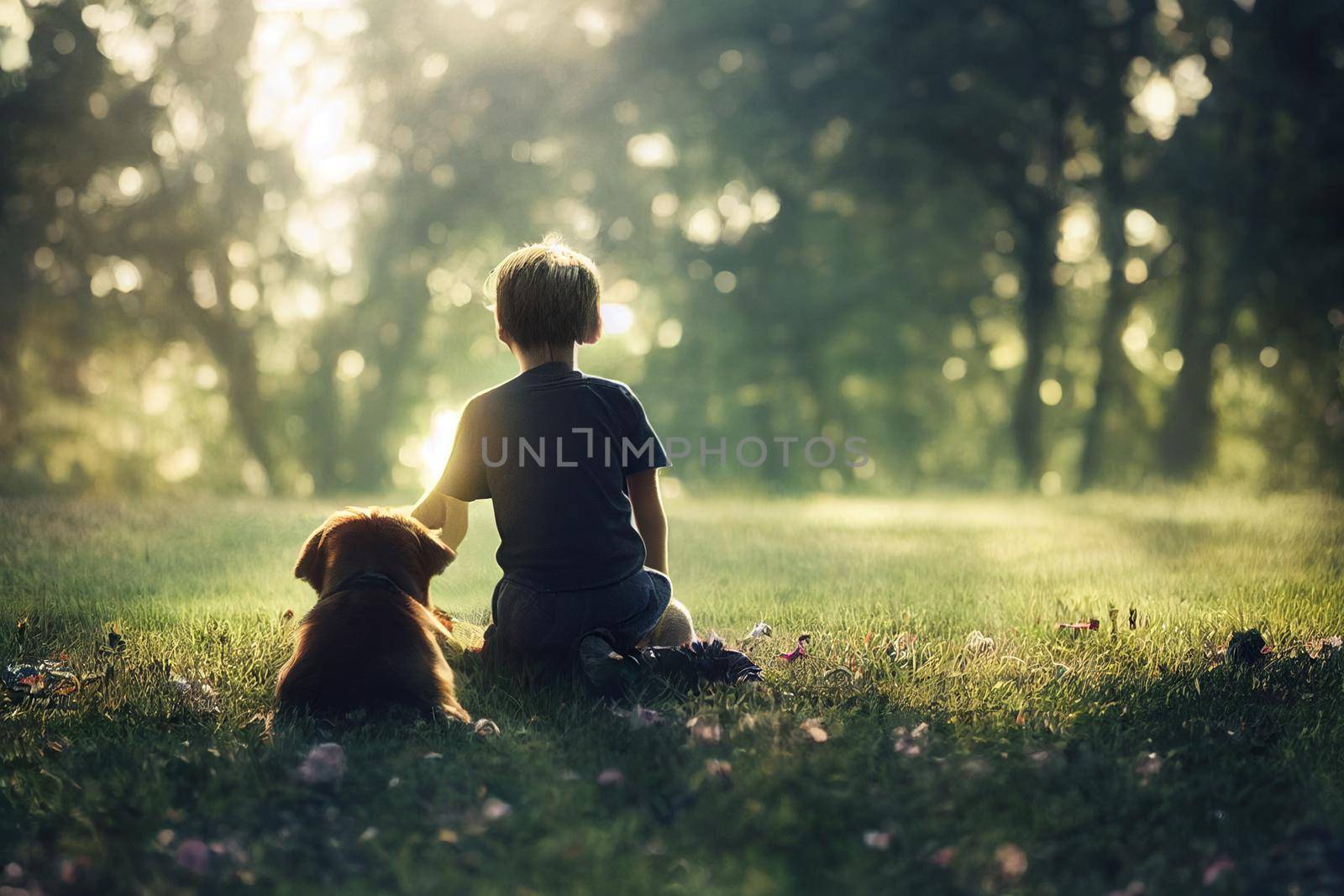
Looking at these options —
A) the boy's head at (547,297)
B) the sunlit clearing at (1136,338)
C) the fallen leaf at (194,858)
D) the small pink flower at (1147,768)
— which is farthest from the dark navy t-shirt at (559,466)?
the sunlit clearing at (1136,338)

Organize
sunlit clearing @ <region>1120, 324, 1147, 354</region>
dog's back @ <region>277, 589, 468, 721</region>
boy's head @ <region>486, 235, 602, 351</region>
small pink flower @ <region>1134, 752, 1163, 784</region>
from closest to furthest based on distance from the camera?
small pink flower @ <region>1134, 752, 1163, 784</region> → dog's back @ <region>277, 589, 468, 721</region> → boy's head @ <region>486, 235, 602, 351</region> → sunlit clearing @ <region>1120, 324, 1147, 354</region>

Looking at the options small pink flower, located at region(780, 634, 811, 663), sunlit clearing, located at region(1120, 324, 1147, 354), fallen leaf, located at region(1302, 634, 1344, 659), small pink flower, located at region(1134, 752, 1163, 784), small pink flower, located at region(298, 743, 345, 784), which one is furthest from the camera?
sunlit clearing, located at region(1120, 324, 1147, 354)

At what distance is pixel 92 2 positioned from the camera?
17266 mm

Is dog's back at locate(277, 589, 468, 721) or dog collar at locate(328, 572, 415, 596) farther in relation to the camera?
dog collar at locate(328, 572, 415, 596)

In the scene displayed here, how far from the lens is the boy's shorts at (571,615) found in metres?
4.43

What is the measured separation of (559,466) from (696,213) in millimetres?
20747

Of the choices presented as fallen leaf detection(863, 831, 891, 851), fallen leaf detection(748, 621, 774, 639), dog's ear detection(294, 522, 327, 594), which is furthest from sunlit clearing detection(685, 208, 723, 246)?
fallen leaf detection(863, 831, 891, 851)

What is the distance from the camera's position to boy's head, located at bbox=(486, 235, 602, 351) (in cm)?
430

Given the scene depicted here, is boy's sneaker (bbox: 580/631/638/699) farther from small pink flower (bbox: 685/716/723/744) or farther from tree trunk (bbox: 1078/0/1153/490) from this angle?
tree trunk (bbox: 1078/0/1153/490)

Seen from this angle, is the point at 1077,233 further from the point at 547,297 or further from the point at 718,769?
the point at 718,769

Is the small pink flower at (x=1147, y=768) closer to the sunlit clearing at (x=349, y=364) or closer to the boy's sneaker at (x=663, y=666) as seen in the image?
the boy's sneaker at (x=663, y=666)

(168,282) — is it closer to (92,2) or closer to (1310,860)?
(92,2)

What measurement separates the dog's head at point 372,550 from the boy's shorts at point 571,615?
13.7 inches

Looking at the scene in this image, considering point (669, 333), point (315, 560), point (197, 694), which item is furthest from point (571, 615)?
point (669, 333)
